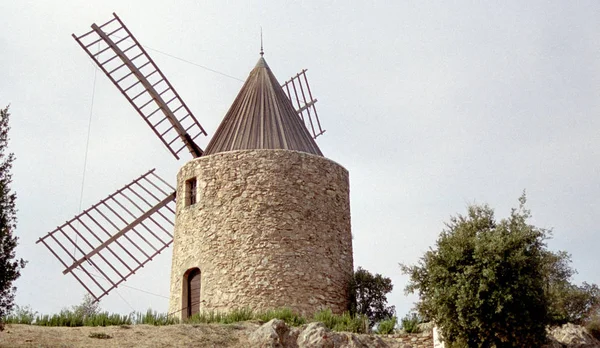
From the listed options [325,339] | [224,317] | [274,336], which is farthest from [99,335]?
[325,339]

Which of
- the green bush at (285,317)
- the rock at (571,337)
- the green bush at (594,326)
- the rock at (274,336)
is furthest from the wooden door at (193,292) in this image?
the green bush at (594,326)

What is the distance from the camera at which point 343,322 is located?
16031 mm

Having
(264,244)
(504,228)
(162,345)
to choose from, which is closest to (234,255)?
(264,244)

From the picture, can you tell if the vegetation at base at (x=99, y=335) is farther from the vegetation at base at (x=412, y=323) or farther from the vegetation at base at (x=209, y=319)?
the vegetation at base at (x=412, y=323)

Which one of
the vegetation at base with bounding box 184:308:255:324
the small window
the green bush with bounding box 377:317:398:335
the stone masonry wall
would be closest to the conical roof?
the stone masonry wall

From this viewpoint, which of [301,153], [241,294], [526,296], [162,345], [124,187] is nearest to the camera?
[162,345]

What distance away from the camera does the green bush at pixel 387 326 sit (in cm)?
1612

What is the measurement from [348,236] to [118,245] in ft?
19.1

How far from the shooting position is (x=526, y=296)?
14523 millimetres

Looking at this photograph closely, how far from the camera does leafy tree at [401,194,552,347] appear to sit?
14.4 meters

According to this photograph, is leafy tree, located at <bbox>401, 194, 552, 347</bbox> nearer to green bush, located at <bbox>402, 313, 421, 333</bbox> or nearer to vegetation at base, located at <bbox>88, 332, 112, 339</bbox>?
green bush, located at <bbox>402, 313, 421, 333</bbox>

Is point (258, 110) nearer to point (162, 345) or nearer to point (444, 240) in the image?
point (444, 240)

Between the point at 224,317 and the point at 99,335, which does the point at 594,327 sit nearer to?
the point at 224,317

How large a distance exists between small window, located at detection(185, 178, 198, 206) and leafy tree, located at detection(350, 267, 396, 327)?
3.91m
